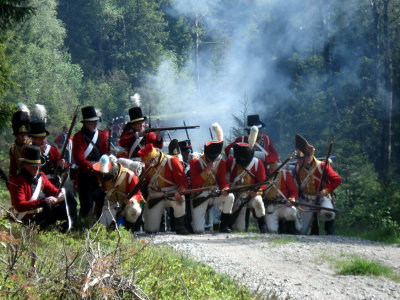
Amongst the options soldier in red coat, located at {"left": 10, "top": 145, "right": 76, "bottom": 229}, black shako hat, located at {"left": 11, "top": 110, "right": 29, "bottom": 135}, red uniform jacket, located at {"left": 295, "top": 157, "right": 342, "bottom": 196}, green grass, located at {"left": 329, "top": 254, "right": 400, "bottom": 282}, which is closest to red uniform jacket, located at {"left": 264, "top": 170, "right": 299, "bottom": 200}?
red uniform jacket, located at {"left": 295, "top": 157, "right": 342, "bottom": 196}

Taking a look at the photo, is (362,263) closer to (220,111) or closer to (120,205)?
(120,205)

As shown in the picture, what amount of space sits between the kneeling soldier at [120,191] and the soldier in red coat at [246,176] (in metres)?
2.43

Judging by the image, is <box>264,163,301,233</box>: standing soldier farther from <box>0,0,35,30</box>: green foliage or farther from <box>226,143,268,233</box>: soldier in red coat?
<box>0,0,35,30</box>: green foliage

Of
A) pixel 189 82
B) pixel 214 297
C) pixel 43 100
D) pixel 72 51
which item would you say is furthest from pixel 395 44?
pixel 72 51

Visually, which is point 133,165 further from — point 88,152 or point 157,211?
point 157,211

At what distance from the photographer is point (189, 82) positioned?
167 ft

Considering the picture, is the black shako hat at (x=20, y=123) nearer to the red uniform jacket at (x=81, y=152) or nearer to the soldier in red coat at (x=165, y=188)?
the red uniform jacket at (x=81, y=152)

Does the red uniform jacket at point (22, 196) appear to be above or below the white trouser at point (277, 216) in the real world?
above

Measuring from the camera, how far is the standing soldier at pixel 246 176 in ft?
40.4

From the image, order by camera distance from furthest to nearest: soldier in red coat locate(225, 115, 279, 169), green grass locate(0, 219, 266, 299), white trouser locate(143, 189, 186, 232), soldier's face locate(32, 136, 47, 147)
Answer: soldier in red coat locate(225, 115, 279, 169) < white trouser locate(143, 189, 186, 232) < soldier's face locate(32, 136, 47, 147) < green grass locate(0, 219, 266, 299)

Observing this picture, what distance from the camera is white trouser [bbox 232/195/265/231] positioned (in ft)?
40.3

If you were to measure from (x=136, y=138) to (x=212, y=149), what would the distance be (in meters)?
1.51

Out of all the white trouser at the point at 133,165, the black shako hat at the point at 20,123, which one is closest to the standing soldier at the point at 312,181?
the white trouser at the point at 133,165

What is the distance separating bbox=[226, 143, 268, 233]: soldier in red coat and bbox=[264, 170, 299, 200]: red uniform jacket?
17.7 inches
